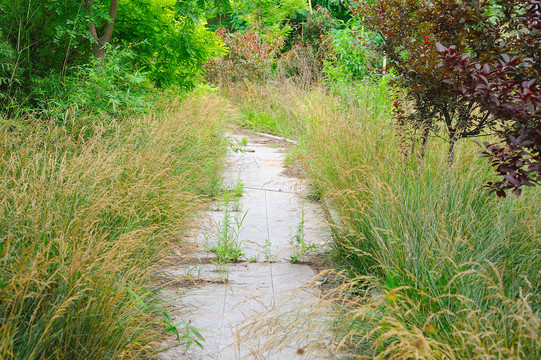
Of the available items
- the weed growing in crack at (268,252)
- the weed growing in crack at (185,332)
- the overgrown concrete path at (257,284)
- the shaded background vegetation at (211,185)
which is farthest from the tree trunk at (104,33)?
the weed growing in crack at (185,332)

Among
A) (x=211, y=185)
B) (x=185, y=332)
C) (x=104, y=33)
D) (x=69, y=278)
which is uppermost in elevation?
(x=104, y=33)

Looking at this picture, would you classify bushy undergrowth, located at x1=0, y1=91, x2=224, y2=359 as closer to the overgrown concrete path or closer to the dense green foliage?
the overgrown concrete path

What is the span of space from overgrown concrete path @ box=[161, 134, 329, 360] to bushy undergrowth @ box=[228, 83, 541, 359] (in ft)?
0.91

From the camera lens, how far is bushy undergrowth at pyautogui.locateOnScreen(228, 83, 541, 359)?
7.41 ft

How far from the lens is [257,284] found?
393cm

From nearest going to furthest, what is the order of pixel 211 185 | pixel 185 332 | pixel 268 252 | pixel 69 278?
pixel 69 278 < pixel 185 332 < pixel 268 252 < pixel 211 185

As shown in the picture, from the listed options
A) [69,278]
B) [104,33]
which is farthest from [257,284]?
[104,33]

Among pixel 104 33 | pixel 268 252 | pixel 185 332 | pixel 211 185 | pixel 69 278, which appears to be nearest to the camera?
pixel 69 278

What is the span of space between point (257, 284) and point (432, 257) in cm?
157

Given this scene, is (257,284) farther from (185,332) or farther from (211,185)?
(211,185)

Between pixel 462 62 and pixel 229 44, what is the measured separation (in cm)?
1402

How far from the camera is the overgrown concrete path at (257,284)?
9.19ft

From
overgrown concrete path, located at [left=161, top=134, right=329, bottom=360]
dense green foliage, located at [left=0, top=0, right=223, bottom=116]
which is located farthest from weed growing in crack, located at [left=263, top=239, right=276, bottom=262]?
dense green foliage, located at [left=0, top=0, right=223, bottom=116]

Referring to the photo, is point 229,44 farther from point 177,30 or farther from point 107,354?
point 107,354
